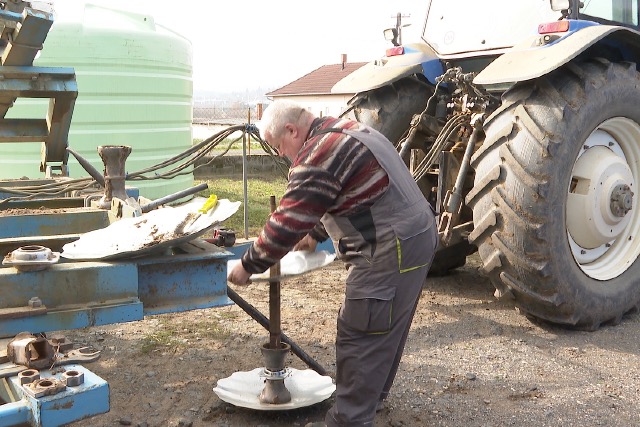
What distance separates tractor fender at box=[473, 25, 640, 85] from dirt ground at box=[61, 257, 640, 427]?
155 centimetres

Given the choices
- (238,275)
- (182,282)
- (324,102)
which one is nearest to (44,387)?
(182,282)

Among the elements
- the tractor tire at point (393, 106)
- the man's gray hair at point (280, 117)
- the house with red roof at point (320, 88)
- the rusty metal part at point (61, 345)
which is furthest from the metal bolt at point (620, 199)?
the house with red roof at point (320, 88)

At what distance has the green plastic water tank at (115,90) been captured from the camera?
24.5 ft

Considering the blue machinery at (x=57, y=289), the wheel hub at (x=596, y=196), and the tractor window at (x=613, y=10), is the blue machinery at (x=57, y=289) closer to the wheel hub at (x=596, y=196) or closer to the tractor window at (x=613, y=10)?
the wheel hub at (x=596, y=196)

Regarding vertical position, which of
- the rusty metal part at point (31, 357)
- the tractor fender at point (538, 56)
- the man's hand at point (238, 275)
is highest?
the tractor fender at point (538, 56)

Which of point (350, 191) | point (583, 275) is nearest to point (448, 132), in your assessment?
point (583, 275)

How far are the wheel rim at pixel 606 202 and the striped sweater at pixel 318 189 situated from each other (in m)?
2.11

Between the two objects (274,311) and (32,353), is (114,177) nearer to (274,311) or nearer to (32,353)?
(274,311)

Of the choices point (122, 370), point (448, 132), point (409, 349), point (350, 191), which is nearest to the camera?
point (350, 191)

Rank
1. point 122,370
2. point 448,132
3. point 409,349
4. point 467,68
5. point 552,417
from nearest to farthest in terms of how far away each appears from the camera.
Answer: point 552,417 < point 122,370 < point 409,349 < point 448,132 < point 467,68

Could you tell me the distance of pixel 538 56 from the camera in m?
3.89

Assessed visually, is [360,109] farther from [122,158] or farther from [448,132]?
[122,158]

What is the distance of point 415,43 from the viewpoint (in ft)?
18.1

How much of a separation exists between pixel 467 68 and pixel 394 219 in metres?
3.06
